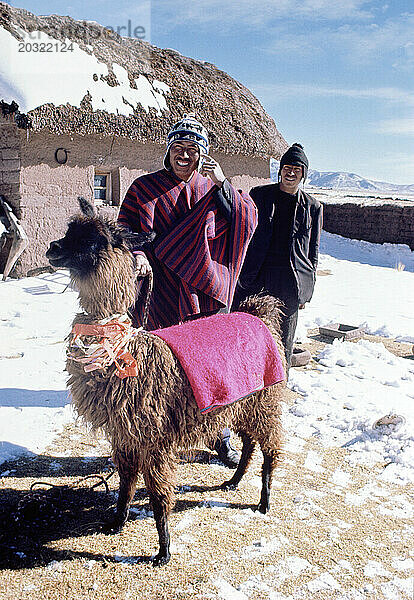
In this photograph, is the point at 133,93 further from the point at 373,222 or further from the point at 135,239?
the point at 135,239

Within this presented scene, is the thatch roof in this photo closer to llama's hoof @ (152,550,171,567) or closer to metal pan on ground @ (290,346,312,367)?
metal pan on ground @ (290,346,312,367)

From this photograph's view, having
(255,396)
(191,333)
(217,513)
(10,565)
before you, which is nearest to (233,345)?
(191,333)

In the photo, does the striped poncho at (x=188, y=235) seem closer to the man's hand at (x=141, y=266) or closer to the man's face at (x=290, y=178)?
the man's hand at (x=141, y=266)

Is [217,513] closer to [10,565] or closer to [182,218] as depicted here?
[10,565]

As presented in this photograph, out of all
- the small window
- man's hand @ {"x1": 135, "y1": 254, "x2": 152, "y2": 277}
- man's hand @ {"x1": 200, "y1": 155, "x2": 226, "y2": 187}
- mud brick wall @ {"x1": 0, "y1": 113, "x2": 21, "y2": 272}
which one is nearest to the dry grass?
man's hand @ {"x1": 135, "y1": 254, "x2": 152, "y2": 277}

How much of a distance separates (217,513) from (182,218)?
1.71 metres

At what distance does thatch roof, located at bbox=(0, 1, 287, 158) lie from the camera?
834 cm

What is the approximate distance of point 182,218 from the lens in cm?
292

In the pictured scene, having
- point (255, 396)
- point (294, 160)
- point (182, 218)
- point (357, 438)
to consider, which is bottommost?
point (357, 438)

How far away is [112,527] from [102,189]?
772 centimetres

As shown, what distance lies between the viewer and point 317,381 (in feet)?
17.0

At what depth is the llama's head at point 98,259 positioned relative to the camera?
2.23m

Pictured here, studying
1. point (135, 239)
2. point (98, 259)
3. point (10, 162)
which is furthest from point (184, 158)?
point (10, 162)

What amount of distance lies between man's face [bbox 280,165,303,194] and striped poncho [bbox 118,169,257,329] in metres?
0.71
